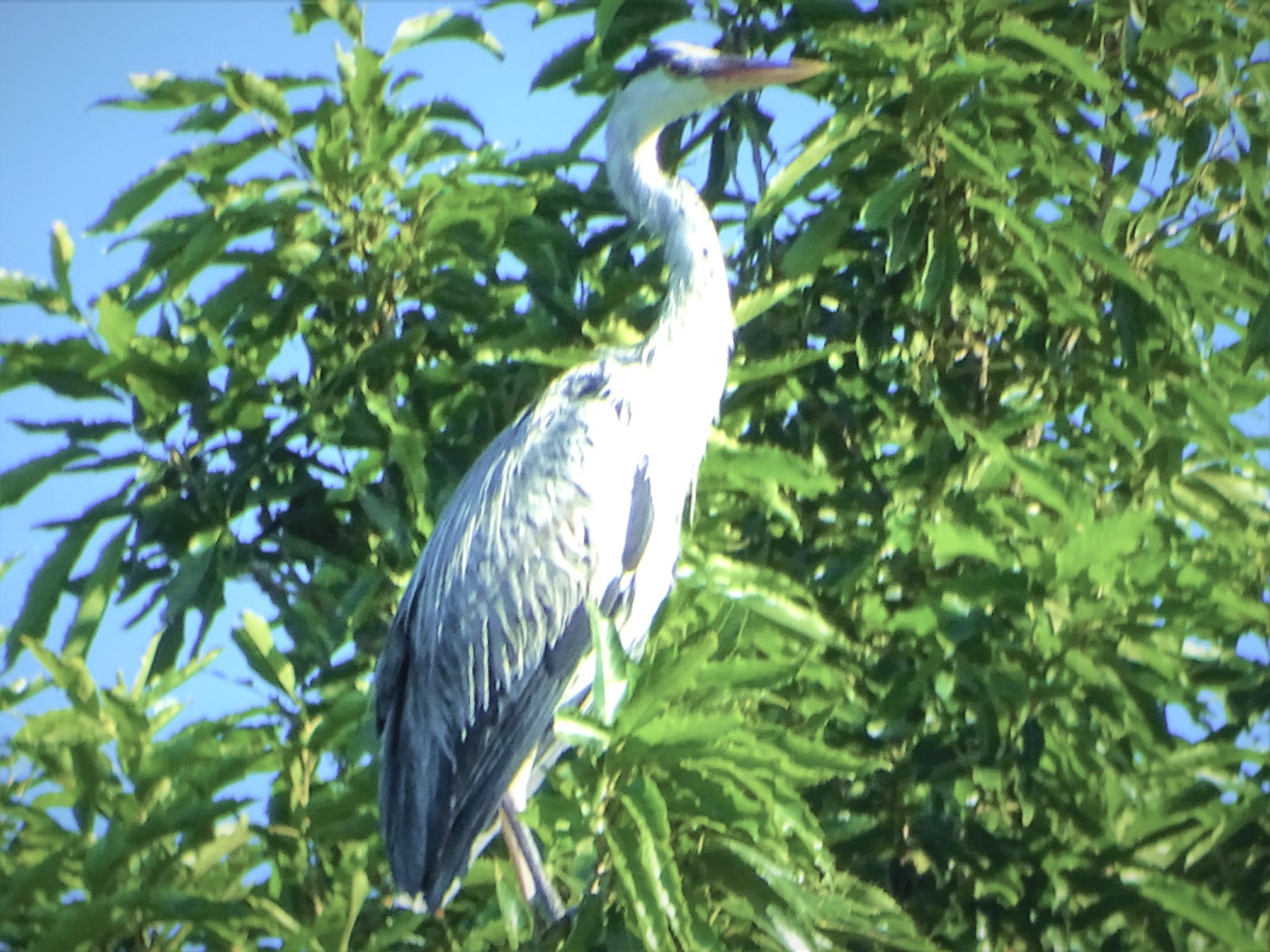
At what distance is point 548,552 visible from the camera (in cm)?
294

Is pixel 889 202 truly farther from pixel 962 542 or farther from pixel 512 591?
pixel 512 591

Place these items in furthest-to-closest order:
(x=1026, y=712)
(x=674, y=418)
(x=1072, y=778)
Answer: (x=674, y=418) → (x=1072, y=778) → (x=1026, y=712)

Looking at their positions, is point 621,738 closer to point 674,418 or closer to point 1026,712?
point 1026,712

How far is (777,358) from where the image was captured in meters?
2.77

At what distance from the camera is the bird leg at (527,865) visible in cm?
257

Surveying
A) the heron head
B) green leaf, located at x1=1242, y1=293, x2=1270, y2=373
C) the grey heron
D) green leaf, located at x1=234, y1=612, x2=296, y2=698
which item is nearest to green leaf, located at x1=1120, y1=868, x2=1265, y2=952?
green leaf, located at x1=1242, y1=293, x2=1270, y2=373

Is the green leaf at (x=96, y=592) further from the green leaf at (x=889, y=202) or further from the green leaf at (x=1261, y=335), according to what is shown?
the green leaf at (x=1261, y=335)

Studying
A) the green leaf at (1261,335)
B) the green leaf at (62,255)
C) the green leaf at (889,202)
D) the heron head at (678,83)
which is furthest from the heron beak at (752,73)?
the green leaf at (62,255)

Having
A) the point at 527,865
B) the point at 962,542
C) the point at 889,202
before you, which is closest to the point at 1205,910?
the point at 962,542

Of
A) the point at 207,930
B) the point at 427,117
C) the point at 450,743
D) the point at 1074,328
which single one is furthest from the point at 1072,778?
the point at 427,117

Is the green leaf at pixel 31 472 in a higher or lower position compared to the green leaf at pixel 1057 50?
lower

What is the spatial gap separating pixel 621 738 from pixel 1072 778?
1013 mm

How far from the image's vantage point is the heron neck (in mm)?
2971

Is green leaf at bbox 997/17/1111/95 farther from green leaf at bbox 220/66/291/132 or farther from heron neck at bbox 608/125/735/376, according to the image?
green leaf at bbox 220/66/291/132
